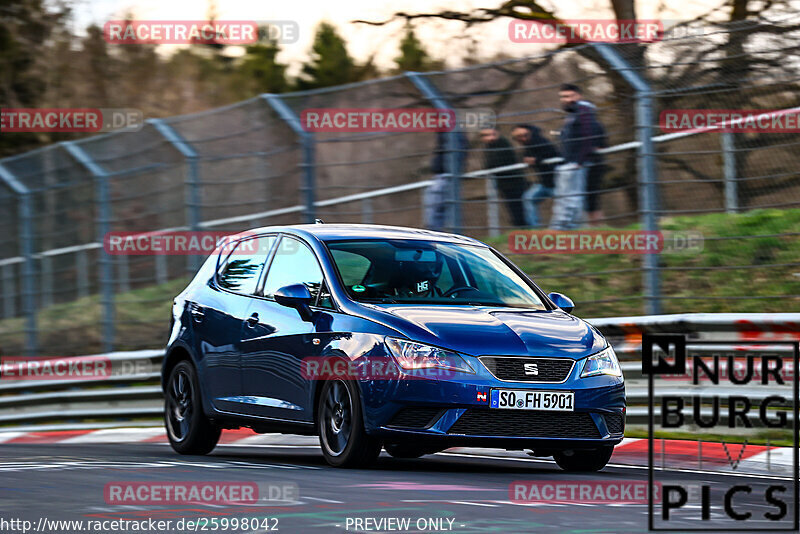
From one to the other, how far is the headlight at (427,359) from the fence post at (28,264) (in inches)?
395

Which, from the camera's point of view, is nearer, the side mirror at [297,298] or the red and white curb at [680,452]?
the side mirror at [297,298]

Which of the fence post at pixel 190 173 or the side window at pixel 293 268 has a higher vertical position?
the fence post at pixel 190 173

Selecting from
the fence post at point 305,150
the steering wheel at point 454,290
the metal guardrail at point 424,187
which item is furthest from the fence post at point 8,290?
the steering wheel at point 454,290

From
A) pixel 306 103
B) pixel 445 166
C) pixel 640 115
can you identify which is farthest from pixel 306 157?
pixel 640 115

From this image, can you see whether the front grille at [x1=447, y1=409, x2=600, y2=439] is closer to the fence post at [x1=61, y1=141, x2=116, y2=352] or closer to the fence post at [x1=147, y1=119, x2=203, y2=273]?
the fence post at [x1=147, y1=119, x2=203, y2=273]

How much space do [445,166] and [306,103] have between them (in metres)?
1.62

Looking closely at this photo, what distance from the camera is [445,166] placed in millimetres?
13156

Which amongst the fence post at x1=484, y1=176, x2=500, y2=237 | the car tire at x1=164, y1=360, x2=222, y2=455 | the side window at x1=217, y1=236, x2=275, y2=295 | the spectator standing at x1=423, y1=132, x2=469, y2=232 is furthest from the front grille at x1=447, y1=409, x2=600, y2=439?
the spectator standing at x1=423, y1=132, x2=469, y2=232

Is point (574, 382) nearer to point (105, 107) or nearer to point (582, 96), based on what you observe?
point (582, 96)

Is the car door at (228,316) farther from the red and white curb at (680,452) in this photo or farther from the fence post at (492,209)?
the fence post at (492,209)

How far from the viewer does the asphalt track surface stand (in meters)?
6.38

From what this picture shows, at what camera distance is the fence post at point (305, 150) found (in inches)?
551

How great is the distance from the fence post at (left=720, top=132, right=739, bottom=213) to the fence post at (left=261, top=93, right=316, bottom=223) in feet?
13.9

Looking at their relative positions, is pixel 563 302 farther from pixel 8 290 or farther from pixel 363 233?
pixel 8 290
